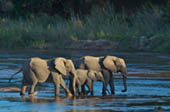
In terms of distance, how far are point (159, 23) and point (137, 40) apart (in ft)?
7.81

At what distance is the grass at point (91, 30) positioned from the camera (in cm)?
3725

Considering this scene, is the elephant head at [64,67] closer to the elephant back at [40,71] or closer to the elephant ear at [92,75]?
the elephant back at [40,71]

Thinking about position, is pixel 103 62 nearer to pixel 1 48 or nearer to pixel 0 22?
pixel 1 48

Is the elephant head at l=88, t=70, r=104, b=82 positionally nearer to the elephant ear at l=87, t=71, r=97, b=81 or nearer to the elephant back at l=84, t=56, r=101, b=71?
the elephant ear at l=87, t=71, r=97, b=81

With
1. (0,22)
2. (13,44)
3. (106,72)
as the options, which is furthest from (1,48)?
(106,72)

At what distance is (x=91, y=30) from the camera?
38938 mm

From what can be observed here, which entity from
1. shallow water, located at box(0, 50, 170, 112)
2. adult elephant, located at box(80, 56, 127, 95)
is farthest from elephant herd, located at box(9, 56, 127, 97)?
shallow water, located at box(0, 50, 170, 112)

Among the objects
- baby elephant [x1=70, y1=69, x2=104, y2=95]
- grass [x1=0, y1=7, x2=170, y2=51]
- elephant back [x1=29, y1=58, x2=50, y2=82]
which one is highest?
grass [x1=0, y1=7, x2=170, y2=51]

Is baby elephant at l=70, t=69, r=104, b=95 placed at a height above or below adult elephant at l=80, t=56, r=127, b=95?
below

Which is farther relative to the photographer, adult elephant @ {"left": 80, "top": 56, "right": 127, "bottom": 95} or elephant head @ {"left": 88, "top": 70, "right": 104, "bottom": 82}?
adult elephant @ {"left": 80, "top": 56, "right": 127, "bottom": 95}

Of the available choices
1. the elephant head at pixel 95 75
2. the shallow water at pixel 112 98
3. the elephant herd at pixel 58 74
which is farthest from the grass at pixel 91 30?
the elephant herd at pixel 58 74

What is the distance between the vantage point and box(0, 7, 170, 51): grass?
3725cm

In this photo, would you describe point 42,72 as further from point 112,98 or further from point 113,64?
point 113,64

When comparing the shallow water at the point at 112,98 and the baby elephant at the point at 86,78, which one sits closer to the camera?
the shallow water at the point at 112,98
